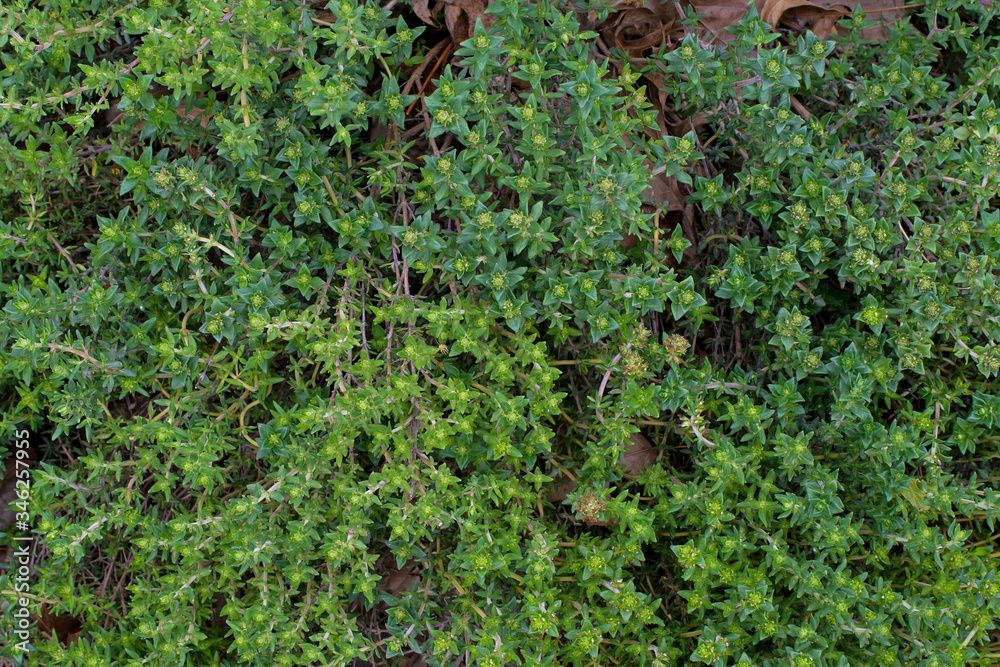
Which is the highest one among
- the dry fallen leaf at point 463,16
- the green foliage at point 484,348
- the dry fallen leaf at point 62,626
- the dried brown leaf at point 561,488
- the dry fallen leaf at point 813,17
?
the dry fallen leaf at point 463,16

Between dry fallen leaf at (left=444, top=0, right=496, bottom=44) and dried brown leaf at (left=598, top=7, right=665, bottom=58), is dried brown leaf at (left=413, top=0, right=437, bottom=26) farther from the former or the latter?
dried brown leaf at (left=598, top=7, right=665, bottom=58)

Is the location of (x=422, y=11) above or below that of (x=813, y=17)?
above

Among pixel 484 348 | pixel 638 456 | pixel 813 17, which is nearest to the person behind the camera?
pixel 484 348

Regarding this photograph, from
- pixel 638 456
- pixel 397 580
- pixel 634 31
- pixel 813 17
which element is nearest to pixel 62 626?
pixel 397 580

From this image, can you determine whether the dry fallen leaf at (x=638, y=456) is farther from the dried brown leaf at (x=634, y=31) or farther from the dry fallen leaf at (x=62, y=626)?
the dry fallen leaf at (x=62, y=626)

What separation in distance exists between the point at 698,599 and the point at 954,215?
2.49 metres

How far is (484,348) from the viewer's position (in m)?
3.83

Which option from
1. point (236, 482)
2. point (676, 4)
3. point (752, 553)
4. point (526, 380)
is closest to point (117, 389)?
point (236, 482)

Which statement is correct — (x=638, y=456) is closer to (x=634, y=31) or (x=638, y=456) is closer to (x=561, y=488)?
(x=561, y=488)

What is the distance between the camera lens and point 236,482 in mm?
4238

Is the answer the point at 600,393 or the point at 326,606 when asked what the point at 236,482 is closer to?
the point at 326,606

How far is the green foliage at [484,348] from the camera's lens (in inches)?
147

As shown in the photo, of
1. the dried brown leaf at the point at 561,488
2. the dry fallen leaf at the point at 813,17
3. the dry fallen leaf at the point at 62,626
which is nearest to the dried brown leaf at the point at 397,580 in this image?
the dried brown leaf at the point at 561,488

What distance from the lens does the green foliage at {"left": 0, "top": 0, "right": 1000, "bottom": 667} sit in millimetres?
3723
